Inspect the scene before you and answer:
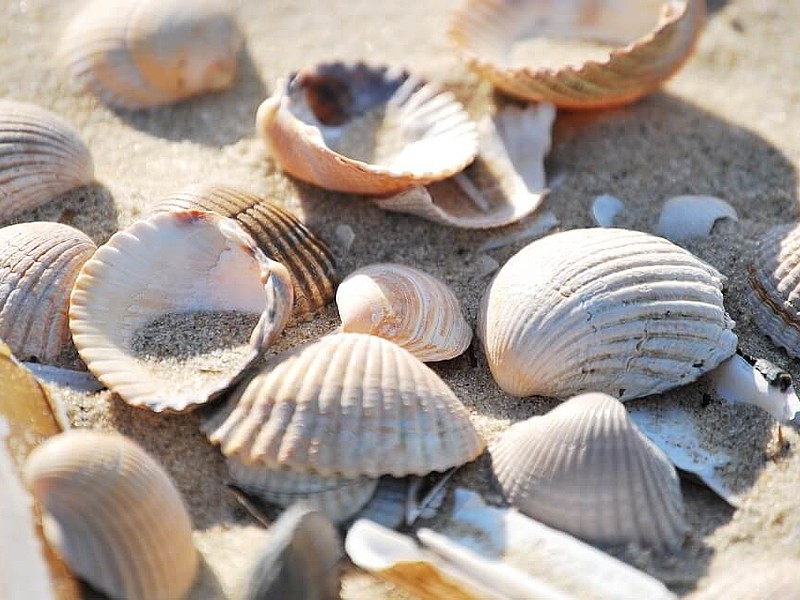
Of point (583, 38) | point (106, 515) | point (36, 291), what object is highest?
point (583, 38)

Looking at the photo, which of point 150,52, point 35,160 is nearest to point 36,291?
point 35,160

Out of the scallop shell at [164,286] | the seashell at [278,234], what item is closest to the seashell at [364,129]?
the seashell at [278,234]

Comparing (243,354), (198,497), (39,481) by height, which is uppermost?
(39,481)

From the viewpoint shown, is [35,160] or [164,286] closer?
[164,286]

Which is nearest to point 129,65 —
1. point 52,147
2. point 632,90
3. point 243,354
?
point 52,147

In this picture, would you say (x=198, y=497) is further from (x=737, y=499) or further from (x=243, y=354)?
(x=737, y=499)

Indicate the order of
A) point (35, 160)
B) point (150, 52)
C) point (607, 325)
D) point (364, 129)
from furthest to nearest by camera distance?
point (150, 52) < point (364, 129) < point (35, 160) < point (607, 325)

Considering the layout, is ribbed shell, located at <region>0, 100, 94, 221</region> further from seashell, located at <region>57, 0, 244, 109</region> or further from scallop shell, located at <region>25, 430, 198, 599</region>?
scallop shell, located at <region>25, 430, 198, 599</region>

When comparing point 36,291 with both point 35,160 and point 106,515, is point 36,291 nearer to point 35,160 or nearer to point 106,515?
point 35,160
